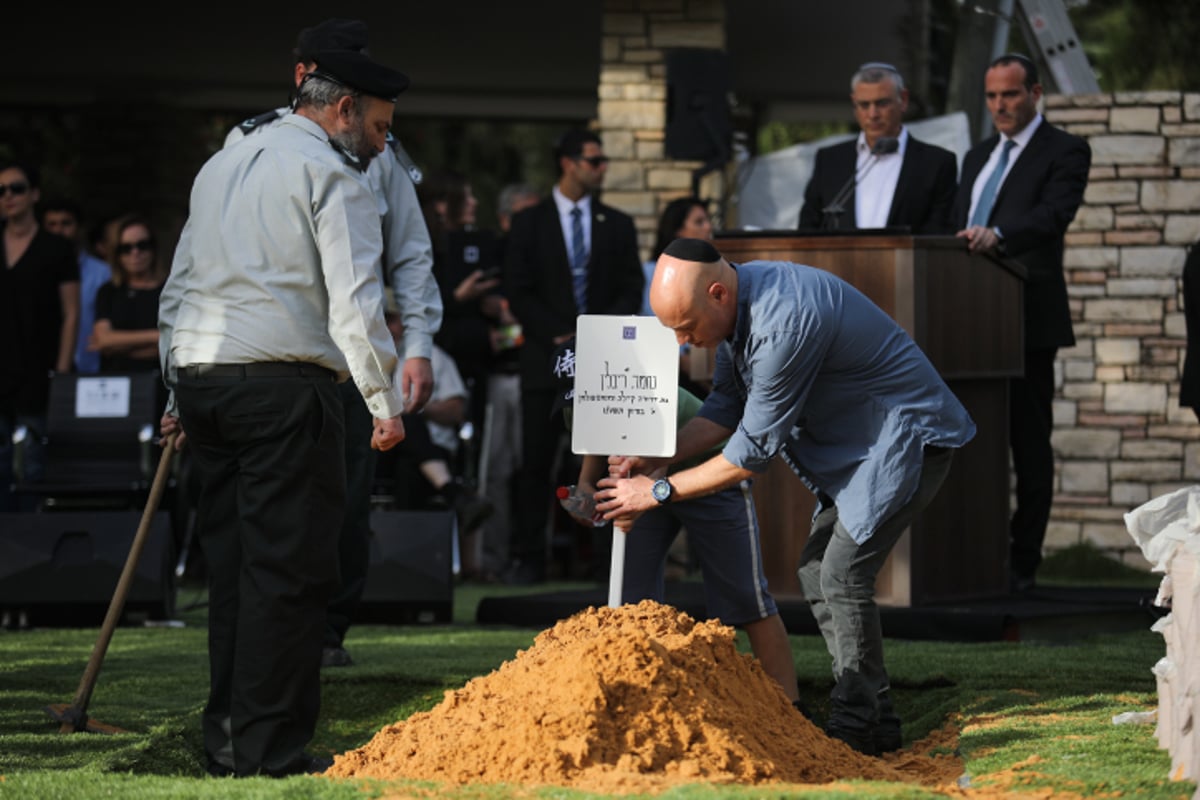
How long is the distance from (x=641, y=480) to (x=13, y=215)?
19.7ft

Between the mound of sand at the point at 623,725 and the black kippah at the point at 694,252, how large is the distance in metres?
1.04

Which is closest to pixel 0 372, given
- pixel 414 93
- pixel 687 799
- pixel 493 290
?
pixel 493 290

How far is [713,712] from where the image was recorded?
16.7 feet

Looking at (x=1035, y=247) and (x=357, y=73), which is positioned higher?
(x=357, y=73)

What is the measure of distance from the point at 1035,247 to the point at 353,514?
3.53m

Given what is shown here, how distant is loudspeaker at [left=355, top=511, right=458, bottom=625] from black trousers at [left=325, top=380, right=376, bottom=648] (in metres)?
1.22

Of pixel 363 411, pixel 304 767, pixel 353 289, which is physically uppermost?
pixel 353 289

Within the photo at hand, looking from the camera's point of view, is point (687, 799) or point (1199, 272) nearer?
point (687, 799)

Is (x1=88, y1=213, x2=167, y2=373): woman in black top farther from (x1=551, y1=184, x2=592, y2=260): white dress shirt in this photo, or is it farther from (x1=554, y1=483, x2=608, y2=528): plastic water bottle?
(x1=554, y1=483, x2=608, y2=528): plastic water bottle

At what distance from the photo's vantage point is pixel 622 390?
18.9ft

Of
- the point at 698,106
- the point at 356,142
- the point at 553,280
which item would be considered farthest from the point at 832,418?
the point at 698,106

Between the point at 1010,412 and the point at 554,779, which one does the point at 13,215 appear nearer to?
the point at 1010,412

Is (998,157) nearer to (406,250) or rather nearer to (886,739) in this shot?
(406,250)

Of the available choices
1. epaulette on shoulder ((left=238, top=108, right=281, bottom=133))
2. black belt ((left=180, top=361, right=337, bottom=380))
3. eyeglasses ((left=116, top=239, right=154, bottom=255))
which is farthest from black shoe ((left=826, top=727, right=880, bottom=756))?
eyeglasses ((left=116, top=239, right=154, bottom=255))
